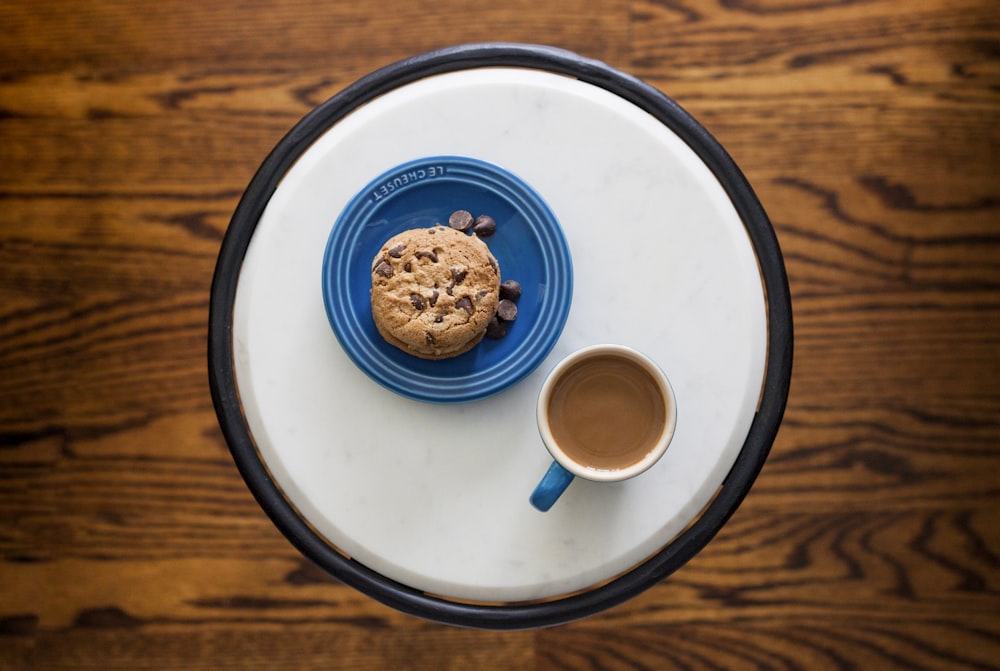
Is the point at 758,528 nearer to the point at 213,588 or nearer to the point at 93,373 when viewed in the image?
the point at 213,588

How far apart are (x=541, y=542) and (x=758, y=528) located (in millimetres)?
665

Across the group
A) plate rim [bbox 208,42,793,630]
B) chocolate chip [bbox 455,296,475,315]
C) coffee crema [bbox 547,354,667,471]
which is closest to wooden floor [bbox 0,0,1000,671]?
plate rim [bbox 208,42,793,630]

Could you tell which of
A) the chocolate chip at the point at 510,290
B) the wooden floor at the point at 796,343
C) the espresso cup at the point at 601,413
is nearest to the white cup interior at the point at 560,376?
the espresso cup at the point at 601,413

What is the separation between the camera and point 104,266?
5.10 ft

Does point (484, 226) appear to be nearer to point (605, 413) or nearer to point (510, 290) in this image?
point (510, 290)

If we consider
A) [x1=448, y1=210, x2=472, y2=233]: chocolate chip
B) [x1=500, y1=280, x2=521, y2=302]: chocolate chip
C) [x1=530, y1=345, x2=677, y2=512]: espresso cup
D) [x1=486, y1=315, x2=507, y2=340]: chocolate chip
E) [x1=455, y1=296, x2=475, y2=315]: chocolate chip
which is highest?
[x1=448, y1=210, x2=472, y2=233]: chocolate chip

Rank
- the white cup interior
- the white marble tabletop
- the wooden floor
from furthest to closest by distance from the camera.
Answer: the wooden floor, the white marble tabletop, the white cup interior

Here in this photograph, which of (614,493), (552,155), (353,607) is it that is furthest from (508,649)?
(552,155)

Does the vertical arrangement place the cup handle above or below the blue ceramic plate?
below

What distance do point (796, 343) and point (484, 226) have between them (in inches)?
31.7

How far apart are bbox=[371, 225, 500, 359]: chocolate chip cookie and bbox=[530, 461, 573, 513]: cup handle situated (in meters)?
0.19

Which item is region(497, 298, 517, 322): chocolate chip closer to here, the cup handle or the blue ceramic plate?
the blue ceramic plate

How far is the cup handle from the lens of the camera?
0.88 metres

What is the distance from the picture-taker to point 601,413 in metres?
0.92
